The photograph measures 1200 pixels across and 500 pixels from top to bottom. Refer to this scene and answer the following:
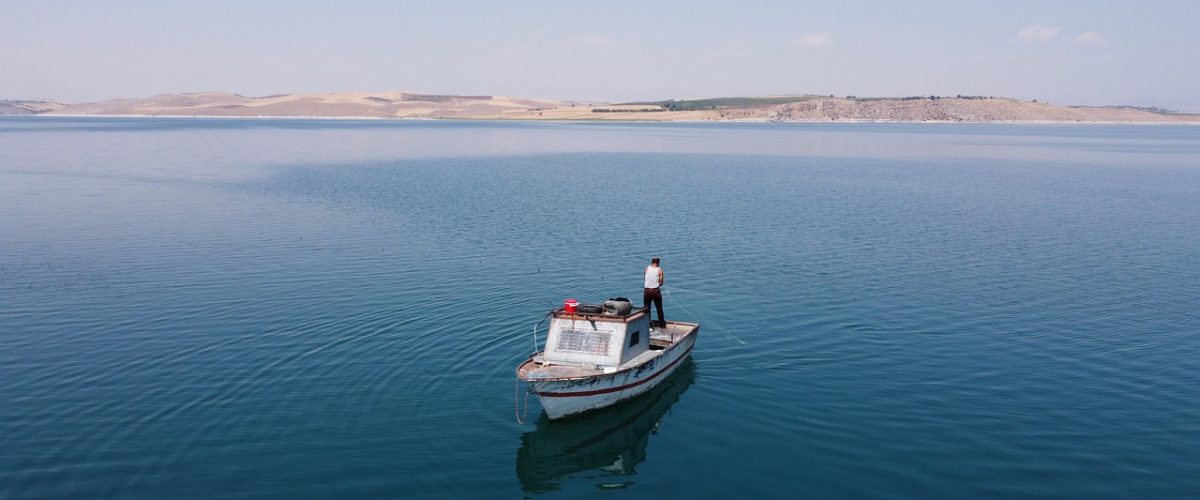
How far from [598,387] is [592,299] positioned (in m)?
13.3

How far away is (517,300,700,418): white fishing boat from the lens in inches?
1040

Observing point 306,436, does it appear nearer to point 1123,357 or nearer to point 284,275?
point 284,275

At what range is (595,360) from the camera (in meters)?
28.4

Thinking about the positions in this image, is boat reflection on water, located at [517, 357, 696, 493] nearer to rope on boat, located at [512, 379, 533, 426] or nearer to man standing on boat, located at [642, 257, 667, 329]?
rope on boat, located at [512, 379, 533, 426]

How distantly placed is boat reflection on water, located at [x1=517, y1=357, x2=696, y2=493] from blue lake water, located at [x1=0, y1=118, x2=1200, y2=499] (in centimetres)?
12

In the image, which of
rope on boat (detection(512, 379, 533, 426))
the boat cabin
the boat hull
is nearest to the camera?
the boat hull

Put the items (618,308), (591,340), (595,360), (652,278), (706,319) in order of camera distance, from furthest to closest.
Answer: (706,319) < (652,278) < (618,308) < (591,340) < (595,360)

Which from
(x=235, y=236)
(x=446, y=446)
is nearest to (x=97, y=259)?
(x=235, y=236)

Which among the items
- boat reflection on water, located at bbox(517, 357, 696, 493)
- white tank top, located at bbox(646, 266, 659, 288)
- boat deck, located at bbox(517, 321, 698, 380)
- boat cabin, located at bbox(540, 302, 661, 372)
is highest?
white tank top, located at bbox(646, 266, 659, 288)

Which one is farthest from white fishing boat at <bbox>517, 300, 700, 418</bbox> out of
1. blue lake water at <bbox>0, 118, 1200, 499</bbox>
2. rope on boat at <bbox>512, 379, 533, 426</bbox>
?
blue lake water at <bbox>0, 118, 1200, 499</bbox>

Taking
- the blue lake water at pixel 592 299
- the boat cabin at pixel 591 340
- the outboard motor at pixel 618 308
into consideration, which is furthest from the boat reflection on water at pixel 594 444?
the outboard motor at pixel 618 308

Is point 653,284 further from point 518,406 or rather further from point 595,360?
point 518,406

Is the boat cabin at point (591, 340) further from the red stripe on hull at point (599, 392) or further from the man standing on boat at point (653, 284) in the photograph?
the man standing on boat at point (653, 284)

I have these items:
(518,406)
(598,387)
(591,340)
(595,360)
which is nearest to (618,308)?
(591,340)
